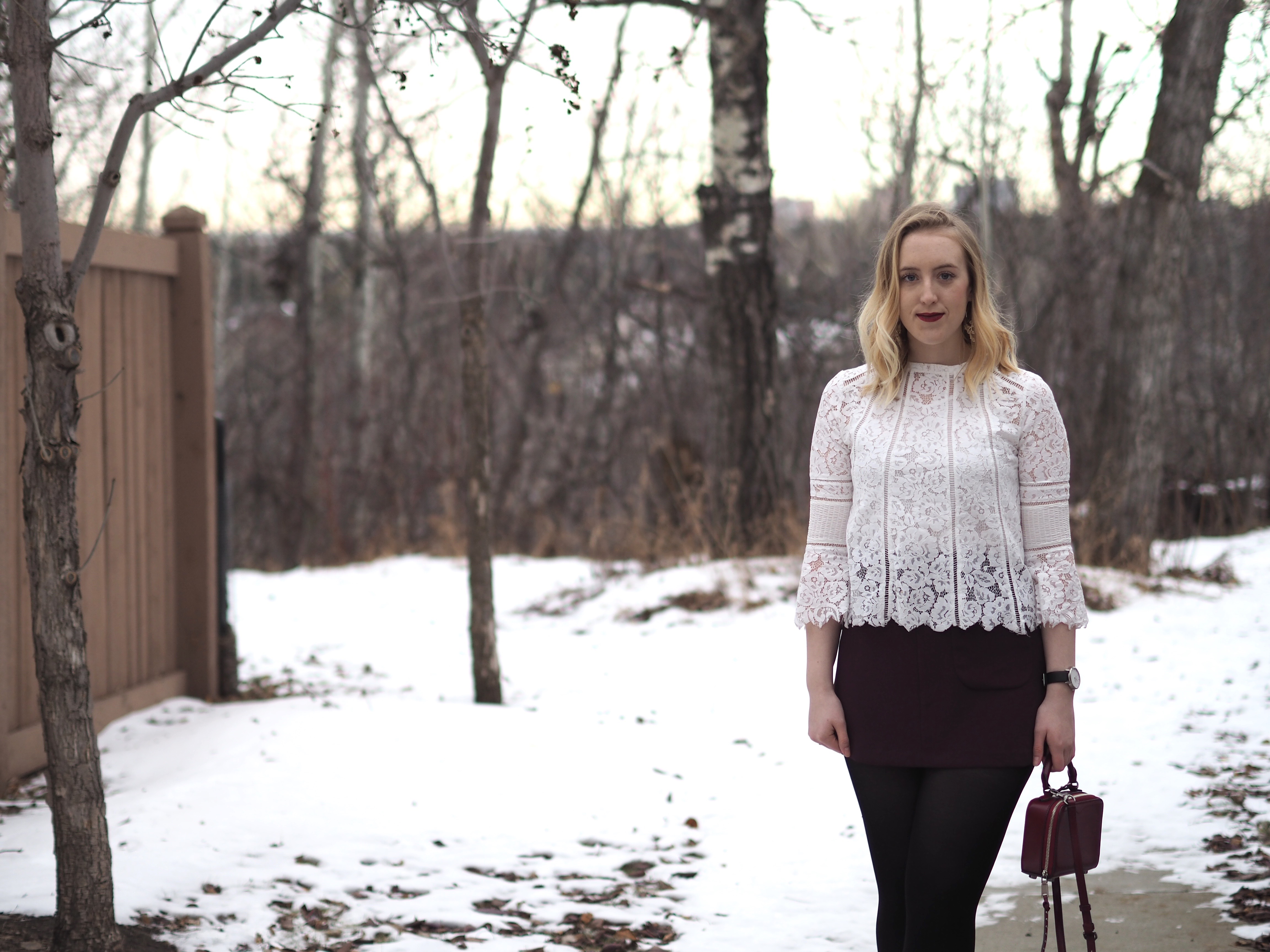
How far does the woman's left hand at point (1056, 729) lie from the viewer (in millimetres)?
2197

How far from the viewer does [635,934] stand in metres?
3.49

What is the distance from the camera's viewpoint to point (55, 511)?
2811 millimetres

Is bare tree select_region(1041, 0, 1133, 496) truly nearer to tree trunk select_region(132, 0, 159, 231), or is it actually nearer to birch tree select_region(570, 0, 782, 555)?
birch tree select_region(570, 0, 782, 555)

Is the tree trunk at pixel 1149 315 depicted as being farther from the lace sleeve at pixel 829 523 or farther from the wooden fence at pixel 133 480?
the lace sleeve at pixel 829 523

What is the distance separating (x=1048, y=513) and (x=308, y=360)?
12809 millimetres

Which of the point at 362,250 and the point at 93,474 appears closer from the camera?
the point at 93,474

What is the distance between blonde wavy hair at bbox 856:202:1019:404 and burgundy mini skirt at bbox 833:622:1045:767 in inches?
19.6

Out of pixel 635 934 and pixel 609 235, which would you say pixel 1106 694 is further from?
pixel 609 235

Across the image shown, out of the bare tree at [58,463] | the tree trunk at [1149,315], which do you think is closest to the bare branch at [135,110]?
the bare tree at [58,463]

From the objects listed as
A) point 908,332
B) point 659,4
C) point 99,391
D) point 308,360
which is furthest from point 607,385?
point 908,332

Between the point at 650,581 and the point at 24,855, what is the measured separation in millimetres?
5457

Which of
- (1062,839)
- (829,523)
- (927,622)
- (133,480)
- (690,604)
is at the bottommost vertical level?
(690,604)

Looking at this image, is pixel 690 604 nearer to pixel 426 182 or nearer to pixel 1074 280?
pixel 426 182

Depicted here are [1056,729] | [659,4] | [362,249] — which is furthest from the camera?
[362,249]
